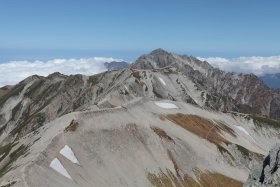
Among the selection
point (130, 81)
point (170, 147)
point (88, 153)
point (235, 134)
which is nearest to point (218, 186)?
point (170, 147)

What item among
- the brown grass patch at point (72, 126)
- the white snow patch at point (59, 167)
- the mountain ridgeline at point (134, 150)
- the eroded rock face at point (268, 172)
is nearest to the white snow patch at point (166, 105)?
the mountain ridgeline at point (134, 150)

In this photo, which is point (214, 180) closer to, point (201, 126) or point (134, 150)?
point (134, 150)

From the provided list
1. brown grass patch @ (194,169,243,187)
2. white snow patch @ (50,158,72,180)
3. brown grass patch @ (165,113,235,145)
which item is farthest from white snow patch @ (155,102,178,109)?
white snow patch @ (50,158,72,180)

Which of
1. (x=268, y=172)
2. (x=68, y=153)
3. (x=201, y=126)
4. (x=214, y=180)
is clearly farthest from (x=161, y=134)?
(x=268, y=172)

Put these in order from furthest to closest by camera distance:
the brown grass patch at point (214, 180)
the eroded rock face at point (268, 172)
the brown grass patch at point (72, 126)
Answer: the brown grass patch at point (214, 180) < the brown grass patch at point (72, 126) < the eroded rock face at point (268, 172)

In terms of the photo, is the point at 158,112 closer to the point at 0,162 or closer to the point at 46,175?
the point at 0,162

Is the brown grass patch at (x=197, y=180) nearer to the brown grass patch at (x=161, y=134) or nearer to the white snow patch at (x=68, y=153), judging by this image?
the brown grass patch at (x=161, y=134)
